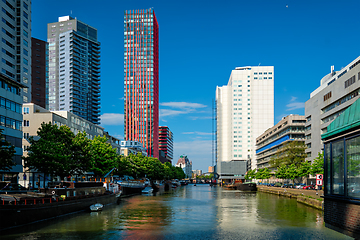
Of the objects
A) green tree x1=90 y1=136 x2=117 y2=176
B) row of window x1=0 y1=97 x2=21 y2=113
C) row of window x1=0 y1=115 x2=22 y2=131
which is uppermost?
row of window x1=0 y1=97 x2=21 y2=113

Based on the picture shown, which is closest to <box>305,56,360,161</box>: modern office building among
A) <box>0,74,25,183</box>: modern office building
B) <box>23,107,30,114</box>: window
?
<box>0,74,25,183</box>: modern office building

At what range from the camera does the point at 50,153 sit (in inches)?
2608

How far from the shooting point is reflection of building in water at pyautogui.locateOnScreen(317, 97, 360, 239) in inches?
835

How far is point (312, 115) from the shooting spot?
14250 cm

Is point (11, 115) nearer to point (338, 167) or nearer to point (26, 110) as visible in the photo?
point (26, 110)

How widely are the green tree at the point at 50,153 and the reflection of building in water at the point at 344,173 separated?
5374 cm

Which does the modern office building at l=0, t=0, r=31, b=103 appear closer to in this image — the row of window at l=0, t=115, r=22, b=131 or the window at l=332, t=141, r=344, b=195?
the row of window at l=0, t=115, r=22, b=131

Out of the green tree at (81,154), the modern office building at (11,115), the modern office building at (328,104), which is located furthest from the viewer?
the modern office building at (328,104)

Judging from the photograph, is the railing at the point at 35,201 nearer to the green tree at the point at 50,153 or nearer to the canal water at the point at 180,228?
the canal water at the point at 180,228

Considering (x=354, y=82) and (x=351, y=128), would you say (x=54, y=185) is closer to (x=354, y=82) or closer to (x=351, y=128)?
(x=351, y=128)

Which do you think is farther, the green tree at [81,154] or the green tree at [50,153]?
the green tree at [81,154]

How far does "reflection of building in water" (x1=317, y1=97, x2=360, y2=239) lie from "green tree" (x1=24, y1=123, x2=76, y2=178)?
53737 mm

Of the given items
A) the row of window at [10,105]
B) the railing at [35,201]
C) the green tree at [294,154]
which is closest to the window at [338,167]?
the railing at [35,201]

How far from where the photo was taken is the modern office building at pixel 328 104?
4094 inches
